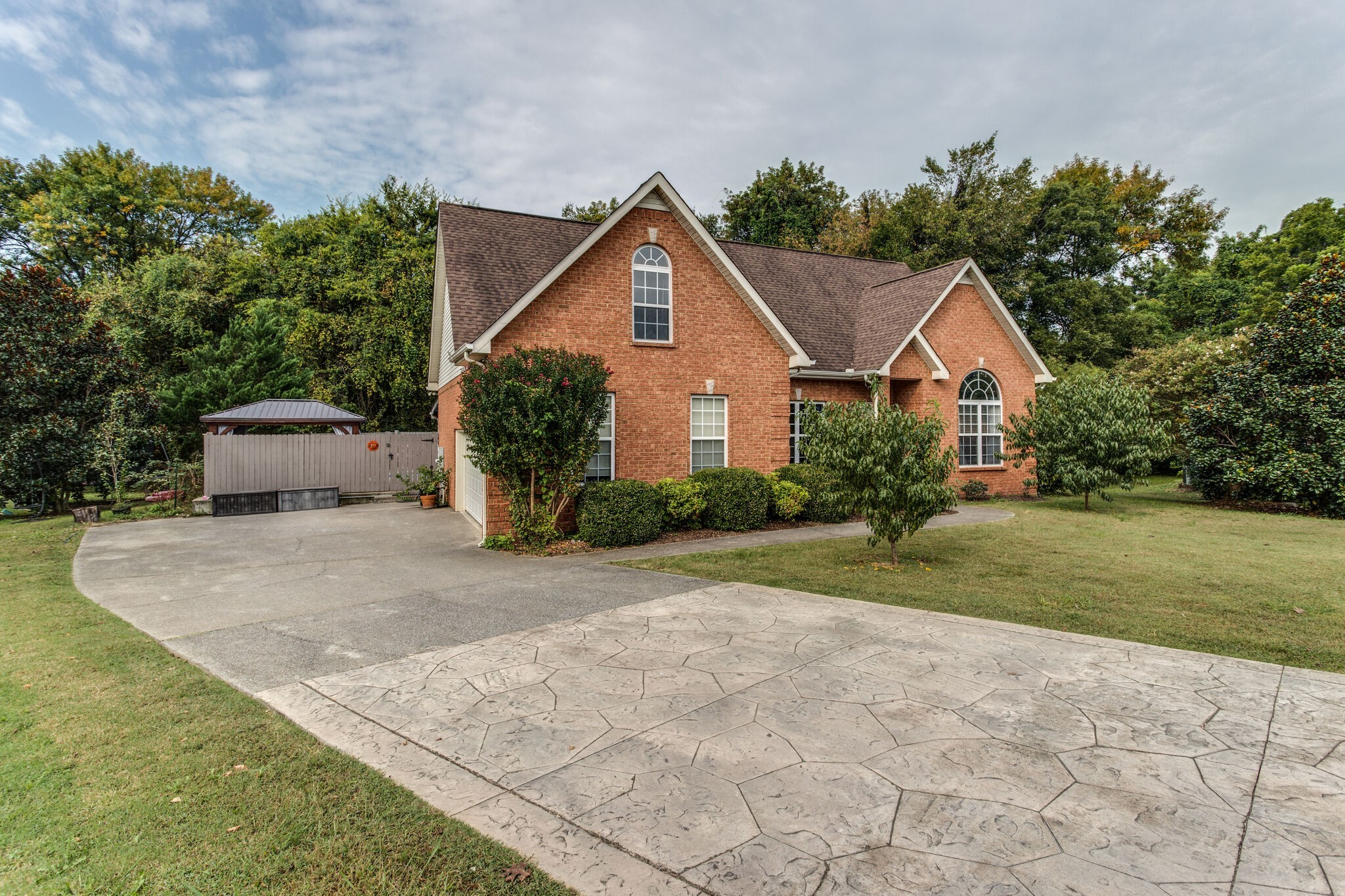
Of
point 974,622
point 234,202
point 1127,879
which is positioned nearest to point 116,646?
point 1127,879

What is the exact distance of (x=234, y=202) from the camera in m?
37.8

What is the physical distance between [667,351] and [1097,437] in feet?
33.3

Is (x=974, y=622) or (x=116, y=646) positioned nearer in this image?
(x=116, y=646)

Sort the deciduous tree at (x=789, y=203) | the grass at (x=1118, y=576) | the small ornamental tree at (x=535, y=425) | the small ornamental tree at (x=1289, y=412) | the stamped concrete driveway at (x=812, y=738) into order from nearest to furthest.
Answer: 1. the stamped concrete driveway at (x=812, y=738)
2. the grass at (x=1118, y=576)
3. the small ornamental tree at (x=535, y=425)
4. the small ornamental tree at (x=1289, y=412)
5. the deciduous tree at (x=789, y=203)

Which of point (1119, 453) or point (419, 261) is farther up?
point (419, 261)

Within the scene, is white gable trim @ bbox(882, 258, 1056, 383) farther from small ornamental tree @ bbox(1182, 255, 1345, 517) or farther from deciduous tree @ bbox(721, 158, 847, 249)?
deciduous tree @ bbox(721, 158, 847, 249)

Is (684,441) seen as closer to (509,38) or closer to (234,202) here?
(509,38)

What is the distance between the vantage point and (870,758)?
3.88 m

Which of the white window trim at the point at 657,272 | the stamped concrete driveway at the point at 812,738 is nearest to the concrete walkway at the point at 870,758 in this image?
the stamped concrete driveway at the point at 812,738

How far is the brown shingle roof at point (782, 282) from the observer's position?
13672 mm

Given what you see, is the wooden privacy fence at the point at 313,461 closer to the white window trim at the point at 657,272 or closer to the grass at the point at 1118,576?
the white window trim at the point at 657,272

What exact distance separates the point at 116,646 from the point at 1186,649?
10083mm

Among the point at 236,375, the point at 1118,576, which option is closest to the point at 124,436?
the point at 236,375

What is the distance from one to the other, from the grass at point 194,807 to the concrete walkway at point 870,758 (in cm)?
28
